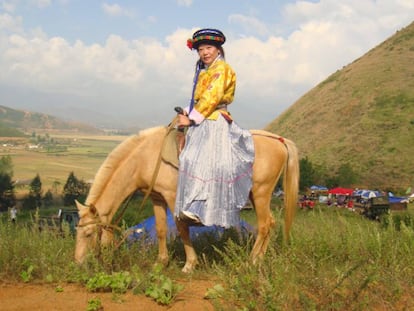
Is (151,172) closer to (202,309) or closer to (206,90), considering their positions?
(206,90)

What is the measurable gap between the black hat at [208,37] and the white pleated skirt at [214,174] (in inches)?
36.7

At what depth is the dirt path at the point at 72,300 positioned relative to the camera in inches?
154

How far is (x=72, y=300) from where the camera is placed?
13.3ft

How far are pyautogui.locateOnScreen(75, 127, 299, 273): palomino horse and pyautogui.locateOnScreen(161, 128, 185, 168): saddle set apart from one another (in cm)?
8

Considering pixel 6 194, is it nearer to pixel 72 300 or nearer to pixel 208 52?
pixel 208 52

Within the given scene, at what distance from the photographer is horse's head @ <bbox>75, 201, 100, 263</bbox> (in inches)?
199

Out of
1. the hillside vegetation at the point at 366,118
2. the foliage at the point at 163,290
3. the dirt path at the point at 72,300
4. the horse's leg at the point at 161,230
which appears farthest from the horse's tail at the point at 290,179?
the hillside vegetation at the point at 366,118

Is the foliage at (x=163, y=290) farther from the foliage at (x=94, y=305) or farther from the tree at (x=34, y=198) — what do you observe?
the tree at (x=34, y=198)

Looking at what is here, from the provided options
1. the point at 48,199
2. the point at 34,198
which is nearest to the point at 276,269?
the point at 34,198

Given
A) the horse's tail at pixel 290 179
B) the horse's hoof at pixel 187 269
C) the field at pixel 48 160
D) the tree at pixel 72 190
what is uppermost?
the horse's tail at pixel 290 179

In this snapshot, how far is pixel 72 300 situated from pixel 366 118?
54.8 meters

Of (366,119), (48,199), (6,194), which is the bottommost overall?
(48,199)

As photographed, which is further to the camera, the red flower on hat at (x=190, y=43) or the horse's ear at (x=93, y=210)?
the red flower on hat at (x=190, y=43)

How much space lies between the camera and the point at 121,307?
392 centimetres
